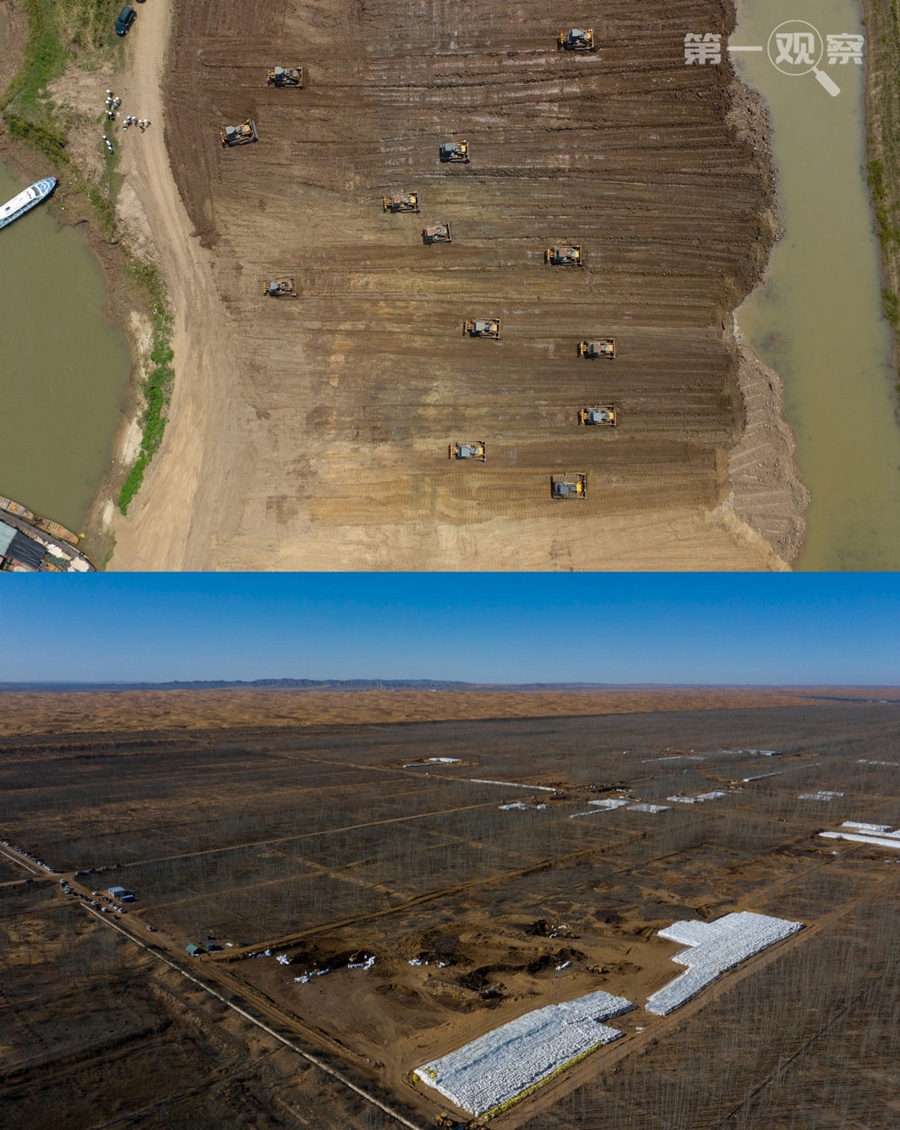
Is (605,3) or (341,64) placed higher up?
(605,3)

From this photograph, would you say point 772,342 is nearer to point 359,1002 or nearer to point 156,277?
point 156,277

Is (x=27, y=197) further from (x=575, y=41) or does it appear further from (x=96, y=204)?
(x=575, y=41)

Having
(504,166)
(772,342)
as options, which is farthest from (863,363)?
(504,166)

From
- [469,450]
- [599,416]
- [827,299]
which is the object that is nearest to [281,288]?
[469,450]

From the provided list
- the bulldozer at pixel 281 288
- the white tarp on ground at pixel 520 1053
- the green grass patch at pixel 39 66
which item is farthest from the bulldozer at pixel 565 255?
the white tarp on ground at pixel 520 1053

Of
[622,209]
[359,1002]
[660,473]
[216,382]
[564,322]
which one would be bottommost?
[359,1002]

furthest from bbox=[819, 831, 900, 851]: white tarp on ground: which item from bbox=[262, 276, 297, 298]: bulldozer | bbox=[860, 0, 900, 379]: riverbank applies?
bbox=[262, 276, 297, 298]: bulldozer

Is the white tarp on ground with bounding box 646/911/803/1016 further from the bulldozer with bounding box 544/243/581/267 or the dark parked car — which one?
the dark parked car
